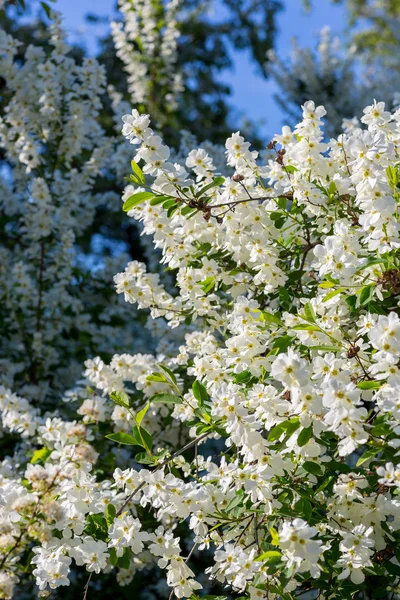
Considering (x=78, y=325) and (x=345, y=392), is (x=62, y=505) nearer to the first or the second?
(x=345, y=392)

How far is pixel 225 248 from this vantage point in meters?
2.43

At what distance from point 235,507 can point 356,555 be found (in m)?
0.34

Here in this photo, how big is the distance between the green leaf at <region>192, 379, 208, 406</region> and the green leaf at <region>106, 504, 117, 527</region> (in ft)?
1.29

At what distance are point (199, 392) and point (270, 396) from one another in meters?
0.27

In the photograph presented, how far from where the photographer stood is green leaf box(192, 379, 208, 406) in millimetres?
2068

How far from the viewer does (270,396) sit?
6.17 ft

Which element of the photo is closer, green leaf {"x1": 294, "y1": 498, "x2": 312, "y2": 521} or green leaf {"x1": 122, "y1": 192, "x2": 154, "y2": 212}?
green leaf {"x1": 294, "y1": 498, "x2": 312, "y2": 521}

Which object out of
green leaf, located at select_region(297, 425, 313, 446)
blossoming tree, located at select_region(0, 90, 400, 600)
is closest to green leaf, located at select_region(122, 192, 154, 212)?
blossoming tree, located at select_region(0, 90, 400, 600)

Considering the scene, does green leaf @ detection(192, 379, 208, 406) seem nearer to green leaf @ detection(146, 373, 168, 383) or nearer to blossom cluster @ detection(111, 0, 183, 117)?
green leaf @ detection(146, 373, 168, 383)

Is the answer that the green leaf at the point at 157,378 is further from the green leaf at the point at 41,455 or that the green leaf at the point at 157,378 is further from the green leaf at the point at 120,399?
the green leaf at the point at 41,455

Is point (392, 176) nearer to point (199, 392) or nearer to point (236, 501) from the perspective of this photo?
point (199, 392)

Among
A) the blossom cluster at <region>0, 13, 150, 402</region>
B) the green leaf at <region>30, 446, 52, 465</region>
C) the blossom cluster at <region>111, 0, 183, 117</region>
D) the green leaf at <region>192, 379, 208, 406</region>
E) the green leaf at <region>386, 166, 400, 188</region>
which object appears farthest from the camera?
the blossom cluster at <region>111, 0, 183, 117</region>

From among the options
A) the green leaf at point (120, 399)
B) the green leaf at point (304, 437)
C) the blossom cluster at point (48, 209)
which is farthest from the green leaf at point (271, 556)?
the blossom cluster at point (48, 209)

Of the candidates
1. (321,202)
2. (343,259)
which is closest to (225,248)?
(321,202)
